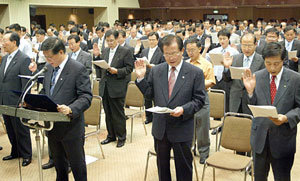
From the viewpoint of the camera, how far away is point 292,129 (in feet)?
9.49

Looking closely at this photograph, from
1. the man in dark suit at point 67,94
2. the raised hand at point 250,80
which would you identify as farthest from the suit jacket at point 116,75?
the raised hand at point 250,80

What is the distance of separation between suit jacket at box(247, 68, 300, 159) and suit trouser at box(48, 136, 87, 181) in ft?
5.25

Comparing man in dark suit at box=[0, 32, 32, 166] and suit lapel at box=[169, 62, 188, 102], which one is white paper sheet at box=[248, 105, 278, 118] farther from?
man in dark suit at box=[0, 32, 32, 166]

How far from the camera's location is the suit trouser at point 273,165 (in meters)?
2.94

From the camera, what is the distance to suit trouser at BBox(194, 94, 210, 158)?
4.39m

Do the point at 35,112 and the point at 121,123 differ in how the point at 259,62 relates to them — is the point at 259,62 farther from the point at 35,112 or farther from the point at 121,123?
the point at 35,112

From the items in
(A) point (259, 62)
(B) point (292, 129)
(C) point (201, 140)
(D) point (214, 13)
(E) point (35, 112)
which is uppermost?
(D) point (214, 13)

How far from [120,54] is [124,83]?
421 millimetres

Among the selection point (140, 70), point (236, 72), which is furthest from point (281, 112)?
point (236, 72)

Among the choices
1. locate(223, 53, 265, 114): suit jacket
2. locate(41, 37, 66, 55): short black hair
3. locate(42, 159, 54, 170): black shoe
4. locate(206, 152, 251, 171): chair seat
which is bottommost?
locate(42, 159, 54, 170): black shoe

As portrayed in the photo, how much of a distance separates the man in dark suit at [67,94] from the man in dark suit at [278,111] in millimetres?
1455

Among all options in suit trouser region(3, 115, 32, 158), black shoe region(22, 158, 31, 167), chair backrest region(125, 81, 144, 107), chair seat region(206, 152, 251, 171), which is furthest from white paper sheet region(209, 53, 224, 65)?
black shoe region(22, 158, 31, 167)

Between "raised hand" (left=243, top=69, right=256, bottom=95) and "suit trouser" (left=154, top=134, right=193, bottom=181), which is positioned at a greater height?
"raised hand" (left=243, top=69, right=256, bottom=95)

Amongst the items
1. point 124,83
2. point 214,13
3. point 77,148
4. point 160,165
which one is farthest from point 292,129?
point 214,13
